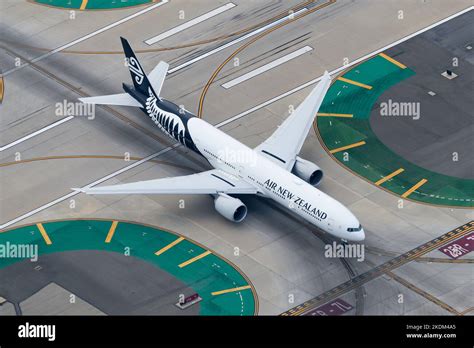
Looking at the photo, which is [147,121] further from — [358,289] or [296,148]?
[358,289]

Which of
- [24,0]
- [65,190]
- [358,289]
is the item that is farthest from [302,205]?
[24,0]

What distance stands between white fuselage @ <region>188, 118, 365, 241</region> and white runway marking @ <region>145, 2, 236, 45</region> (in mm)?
25903

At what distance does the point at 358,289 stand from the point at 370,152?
73.6 ft

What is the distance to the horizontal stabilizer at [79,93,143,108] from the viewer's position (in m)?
158

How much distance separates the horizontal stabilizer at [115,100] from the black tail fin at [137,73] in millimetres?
1455

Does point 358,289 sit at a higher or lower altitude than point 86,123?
lower

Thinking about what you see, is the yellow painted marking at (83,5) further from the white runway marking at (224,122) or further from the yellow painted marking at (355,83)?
the yellow painted marking at (355,83)

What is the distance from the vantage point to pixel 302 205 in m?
142

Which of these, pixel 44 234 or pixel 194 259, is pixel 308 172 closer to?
pixel 194 259

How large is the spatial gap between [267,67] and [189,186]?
2836cm

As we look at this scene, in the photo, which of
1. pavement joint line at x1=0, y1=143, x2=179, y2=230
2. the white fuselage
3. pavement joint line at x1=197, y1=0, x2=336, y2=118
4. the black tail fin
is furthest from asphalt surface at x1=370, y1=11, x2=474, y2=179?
the black tail fin

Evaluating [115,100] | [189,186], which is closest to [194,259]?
[189,186]

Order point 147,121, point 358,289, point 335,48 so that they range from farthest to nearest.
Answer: point 335,48, point 147,121, point 358,289

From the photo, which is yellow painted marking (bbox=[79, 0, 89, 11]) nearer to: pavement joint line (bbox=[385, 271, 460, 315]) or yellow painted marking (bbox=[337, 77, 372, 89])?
yellow painted marking (bbox=[337, 77, 372, 89])
